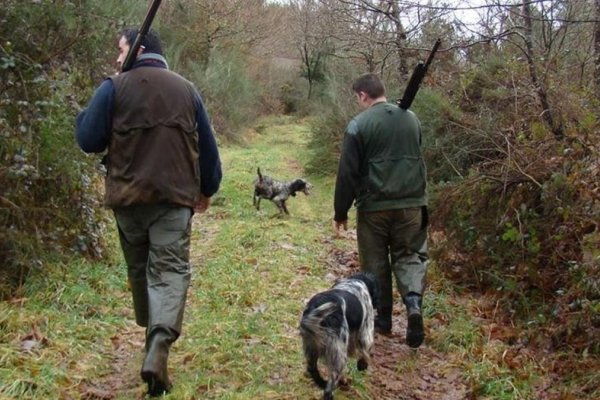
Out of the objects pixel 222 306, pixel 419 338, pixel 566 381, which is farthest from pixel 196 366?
pixel 566 381

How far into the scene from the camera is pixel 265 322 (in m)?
5.77

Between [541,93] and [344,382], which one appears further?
[541,93]

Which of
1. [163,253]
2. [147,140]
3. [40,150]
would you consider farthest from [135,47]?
[40,150]

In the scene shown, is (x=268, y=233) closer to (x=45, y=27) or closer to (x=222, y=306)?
(x=222, y=306)

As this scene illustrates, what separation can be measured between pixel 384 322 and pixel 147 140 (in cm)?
300

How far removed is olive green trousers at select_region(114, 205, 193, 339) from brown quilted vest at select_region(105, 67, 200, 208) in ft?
0.41

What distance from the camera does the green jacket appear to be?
5.38 metres

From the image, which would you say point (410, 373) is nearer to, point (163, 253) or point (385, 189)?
point (385, 189)

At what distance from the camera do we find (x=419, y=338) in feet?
17.0

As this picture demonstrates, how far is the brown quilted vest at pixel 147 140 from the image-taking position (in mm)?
3936

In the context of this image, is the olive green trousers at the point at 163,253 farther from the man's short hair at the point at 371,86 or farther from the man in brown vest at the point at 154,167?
the man's short hair at the point at 371,86

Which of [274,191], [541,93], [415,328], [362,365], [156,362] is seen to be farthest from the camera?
[274,191]

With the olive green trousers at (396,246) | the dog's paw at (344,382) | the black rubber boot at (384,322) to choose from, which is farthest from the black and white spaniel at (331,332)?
the black rubber boot at (384,322)

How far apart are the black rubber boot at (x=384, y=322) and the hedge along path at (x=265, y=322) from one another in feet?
0.27
